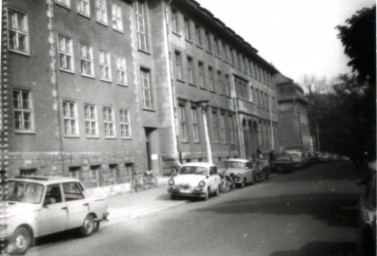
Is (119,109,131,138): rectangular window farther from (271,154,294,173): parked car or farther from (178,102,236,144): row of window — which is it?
(271,154,294,173): parked car

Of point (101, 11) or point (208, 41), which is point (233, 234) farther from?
point (208, 41)

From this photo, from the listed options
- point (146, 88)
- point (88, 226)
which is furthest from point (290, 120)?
point (88, 226)

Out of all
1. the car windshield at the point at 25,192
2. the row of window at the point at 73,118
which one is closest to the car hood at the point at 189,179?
the row of window at the point at 73,118

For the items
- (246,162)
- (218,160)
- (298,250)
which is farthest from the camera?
(218,160)

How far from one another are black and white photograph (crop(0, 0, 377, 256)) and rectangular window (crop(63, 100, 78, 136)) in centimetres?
6

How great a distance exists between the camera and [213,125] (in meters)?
35.0

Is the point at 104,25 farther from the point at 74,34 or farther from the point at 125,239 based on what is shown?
the point at 125,239

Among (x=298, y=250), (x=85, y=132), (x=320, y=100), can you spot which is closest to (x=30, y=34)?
(x=85, y=132)

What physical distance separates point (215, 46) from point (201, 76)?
455 centimetres

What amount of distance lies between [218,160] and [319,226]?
24.2m

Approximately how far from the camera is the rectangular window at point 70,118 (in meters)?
17.9

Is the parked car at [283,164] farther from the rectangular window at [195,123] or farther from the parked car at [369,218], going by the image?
the parked car at [369,218]

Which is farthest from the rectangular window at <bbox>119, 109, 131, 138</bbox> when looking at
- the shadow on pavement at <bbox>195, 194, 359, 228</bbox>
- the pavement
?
the shadow on pavement at <bbox>195, 194, 359, 228</bbox>

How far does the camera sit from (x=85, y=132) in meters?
18.9
